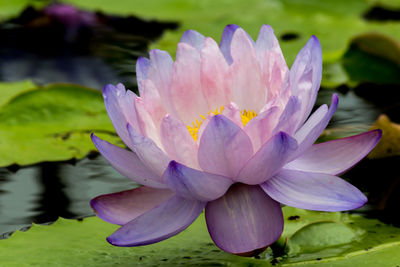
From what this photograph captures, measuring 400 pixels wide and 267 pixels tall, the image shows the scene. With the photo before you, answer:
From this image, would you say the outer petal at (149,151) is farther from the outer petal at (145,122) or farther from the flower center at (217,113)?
the flower center at (217,113)

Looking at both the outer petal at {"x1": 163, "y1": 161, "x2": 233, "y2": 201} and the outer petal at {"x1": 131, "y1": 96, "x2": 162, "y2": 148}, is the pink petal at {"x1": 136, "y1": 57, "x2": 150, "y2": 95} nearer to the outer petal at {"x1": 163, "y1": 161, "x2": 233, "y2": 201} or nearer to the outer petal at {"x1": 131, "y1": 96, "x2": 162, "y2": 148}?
the outer petal at {"x1": 131, "y1": 96, "x2": 162, "y2": 148}

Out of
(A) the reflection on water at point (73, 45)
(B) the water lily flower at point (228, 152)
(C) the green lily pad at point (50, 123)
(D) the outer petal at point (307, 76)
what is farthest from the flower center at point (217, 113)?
(A) the reflection on water at point (73, 45)

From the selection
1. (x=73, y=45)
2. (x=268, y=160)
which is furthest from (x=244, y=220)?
(x=73, y=45)

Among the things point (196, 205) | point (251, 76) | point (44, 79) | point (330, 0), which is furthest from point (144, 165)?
point (330, 0)

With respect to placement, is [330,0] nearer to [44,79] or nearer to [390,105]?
[390,105]

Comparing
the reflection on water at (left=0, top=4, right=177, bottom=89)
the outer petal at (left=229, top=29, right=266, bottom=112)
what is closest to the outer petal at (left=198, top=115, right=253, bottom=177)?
the outer petal at (left=229, top=29, right=266, bottom=112)

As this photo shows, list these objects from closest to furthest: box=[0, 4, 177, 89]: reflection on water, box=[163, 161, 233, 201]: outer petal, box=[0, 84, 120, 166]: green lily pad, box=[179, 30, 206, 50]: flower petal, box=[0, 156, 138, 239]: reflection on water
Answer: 1. box=[163, 161, 233, 201]: outer petal
2. box=[179, 30, 206, 50]: flower petal
3. box=[0, 156, 138, 239]: reflection on water
4. box=[0, 84, 120, 166]: green lily pad
5. box=[0, 4, 177, 89]: reflection on water
